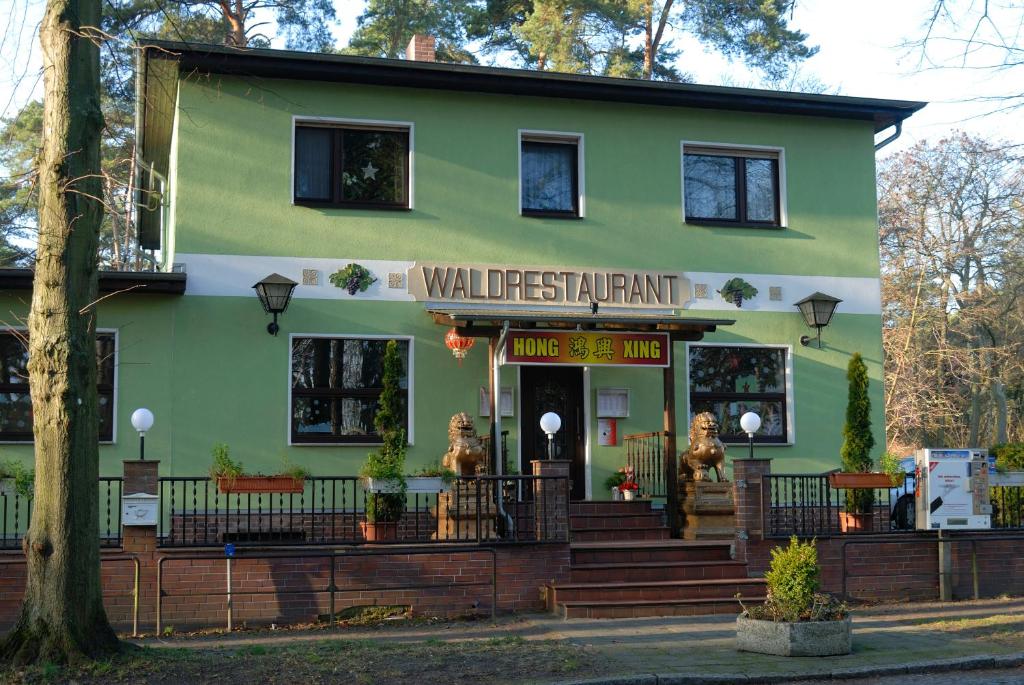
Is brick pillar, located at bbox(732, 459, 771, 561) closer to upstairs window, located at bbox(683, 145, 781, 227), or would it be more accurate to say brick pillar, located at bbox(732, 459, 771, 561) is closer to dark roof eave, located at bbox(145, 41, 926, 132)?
upstairs window, located at bbox(683, 145, 781, 227)

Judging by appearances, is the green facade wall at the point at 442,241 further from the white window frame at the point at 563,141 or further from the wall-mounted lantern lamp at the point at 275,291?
the wall-mounted lantern lamp at the point at 275,291

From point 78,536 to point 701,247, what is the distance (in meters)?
10.1

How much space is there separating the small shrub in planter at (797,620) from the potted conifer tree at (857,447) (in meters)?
4.63

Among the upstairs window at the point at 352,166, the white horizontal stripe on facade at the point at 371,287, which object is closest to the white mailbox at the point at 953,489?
the white horizontal stripe on facade at the point at 371,287

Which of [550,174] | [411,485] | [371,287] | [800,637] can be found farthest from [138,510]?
[550,174]

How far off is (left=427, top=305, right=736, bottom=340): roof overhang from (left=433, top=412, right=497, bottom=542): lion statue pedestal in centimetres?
118

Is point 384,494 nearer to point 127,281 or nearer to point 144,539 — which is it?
point 144,539

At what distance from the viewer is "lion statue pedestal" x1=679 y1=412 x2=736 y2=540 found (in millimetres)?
14852

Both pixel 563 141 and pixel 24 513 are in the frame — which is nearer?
pixel 24 513

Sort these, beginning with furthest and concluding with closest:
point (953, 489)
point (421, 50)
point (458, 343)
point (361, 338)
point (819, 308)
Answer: point (421, 50) < point (819, 308) < point (361, 338) < point (458, 343) < point (953, 489)

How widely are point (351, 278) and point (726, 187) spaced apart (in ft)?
19.1

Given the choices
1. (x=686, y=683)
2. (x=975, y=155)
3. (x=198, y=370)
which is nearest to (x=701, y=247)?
(x=198, y=370)

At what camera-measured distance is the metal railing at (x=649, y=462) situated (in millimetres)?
15734

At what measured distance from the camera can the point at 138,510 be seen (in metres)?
12.5
